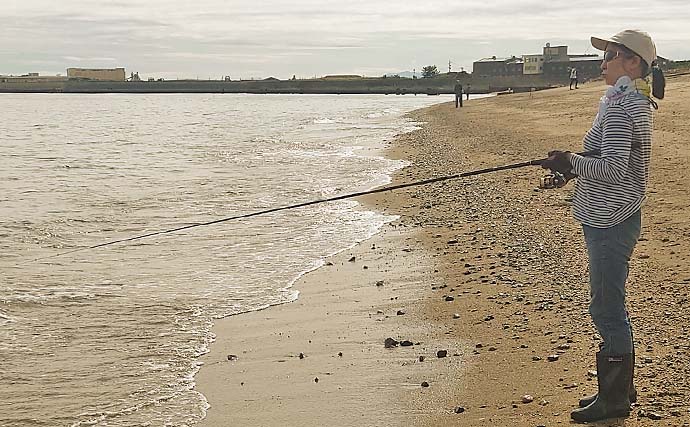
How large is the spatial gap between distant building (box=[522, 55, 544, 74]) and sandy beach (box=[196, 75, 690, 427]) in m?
97.3

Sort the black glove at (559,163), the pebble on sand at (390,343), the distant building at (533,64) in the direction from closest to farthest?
the black glove at (559,163) → the pebble on sand at (390,343) → the distant building at (533,64)

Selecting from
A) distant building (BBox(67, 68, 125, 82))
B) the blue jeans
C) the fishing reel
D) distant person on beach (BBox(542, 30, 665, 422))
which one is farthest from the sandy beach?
distant building (BBox(67, 68, 125, 82))

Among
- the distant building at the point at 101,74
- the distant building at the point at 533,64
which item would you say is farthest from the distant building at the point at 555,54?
the distant building at the point at 101,74

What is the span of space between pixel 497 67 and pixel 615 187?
12008 centimetres

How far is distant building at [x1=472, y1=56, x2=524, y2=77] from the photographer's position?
115000 millimetres

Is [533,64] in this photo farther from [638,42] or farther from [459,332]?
[638,42]

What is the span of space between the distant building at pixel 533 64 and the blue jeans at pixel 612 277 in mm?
103509

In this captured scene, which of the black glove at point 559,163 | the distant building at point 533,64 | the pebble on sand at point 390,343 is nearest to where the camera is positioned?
the black glove at point 559,163

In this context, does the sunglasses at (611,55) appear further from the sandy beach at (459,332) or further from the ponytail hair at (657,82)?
the sandy beach at (459,332)

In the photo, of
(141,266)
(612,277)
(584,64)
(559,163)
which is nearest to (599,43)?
(559,163)

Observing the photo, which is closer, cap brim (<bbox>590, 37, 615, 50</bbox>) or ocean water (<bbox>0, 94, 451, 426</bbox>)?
cap brim (<bbox>590, 37, 615, 50</bbox>)

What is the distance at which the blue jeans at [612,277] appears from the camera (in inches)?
152

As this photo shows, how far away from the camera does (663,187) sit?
10.7 meters

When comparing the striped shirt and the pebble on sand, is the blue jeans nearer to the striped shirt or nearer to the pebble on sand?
the striped shirt
